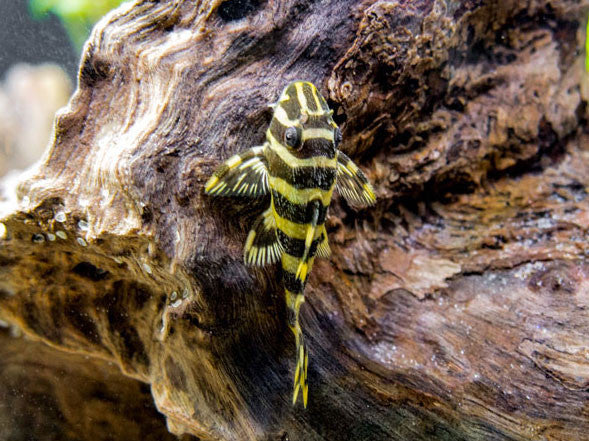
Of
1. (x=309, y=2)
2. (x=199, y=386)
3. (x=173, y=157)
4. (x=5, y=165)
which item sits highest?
(x=309, y=2)

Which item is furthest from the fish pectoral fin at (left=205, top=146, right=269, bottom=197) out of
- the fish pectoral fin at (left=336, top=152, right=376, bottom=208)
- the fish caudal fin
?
the fish caudal fin

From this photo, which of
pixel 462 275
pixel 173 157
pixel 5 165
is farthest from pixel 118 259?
pixel 5 165

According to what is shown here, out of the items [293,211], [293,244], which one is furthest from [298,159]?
[293,244]

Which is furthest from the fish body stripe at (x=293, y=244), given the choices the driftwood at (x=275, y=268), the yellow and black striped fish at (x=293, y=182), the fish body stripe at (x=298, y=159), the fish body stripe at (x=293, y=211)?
the fish body stripe at (x=298, y=159)

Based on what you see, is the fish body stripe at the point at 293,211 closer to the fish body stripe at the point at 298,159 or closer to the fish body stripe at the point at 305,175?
the fish body stripe at the point at 305,175

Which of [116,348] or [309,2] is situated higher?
[309,2]

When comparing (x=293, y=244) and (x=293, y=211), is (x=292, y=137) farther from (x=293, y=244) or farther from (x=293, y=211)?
(x=293, y=244)

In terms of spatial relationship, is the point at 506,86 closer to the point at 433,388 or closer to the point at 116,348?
the point at 433,388
